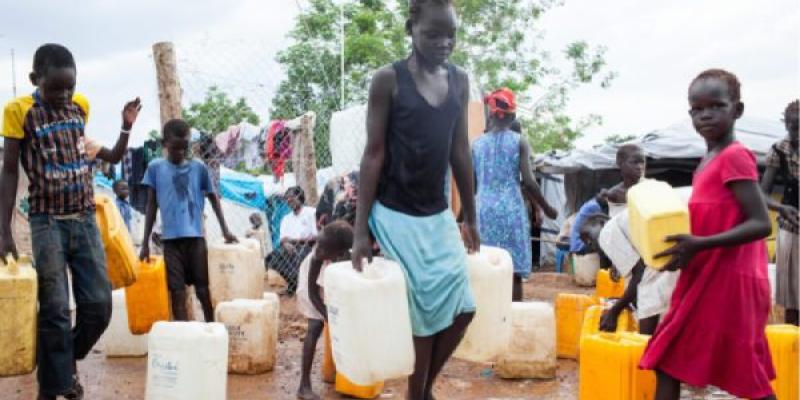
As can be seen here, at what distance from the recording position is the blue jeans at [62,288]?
4.14m

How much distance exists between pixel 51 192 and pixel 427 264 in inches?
78.5

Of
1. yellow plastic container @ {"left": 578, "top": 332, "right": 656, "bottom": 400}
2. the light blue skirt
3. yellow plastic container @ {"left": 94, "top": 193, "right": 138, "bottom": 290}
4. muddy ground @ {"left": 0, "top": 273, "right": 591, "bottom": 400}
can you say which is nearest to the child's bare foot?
muddy ground @ {"left": 0, "top": 273, "right": 591, "bottom": 400}

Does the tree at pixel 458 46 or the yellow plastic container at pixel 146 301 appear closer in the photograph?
the yellow plastic container at pixel 146 301

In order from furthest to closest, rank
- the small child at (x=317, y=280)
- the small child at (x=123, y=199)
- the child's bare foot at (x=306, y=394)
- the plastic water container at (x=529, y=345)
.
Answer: the small child at (x=123, y=199) < the plastic water container at (x=529, y=345) < the child's bare foot at (x=306, y=394) < the small child at (x=317, y=280)

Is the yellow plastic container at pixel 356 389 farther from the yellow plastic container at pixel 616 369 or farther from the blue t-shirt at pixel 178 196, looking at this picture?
the blue t-shirt at pixel 178 196

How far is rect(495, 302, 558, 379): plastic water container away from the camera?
5.21 metres

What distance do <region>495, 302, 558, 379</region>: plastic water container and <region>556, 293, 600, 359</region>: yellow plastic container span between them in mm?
500

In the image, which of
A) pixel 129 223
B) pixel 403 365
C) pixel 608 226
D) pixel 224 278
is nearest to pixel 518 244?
pixel 608 226

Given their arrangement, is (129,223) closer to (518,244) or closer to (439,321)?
(518,244)

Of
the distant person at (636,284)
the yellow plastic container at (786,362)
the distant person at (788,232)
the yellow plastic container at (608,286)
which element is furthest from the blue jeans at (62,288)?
the distant person at (788,232)

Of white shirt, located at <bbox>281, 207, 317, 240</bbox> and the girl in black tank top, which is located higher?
the girl in black tank top

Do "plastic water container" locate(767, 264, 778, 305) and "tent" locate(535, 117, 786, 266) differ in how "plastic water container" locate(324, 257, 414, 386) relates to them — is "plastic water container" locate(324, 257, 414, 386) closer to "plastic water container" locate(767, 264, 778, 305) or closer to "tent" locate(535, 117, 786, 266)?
"plastic water container" locate(767, 264, 778, 305)

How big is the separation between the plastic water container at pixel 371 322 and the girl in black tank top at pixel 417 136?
0.32 ft

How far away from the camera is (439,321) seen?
3.29 metres
